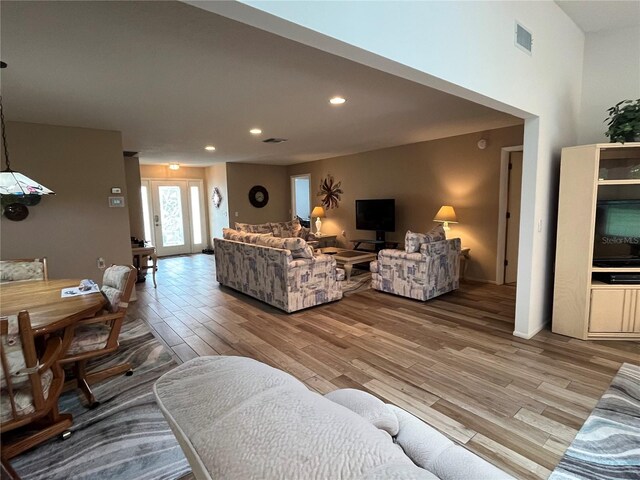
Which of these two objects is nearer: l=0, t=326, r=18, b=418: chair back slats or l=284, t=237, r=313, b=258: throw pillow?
l=0, t=326, r=18, b=418: chair back slats

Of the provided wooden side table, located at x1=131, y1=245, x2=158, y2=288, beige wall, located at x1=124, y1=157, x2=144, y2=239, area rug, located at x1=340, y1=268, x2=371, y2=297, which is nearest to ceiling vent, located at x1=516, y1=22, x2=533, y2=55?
area rug, located at x1=340, y1=268, x2=371, y2=297

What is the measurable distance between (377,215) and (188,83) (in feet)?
14.9

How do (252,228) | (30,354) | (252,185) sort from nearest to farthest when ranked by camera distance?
(30,354) → (252,228) → (252,185)

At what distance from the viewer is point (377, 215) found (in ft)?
21.7

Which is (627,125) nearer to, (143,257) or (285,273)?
(285,273)

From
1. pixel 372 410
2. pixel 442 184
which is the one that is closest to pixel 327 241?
pixel 442 184

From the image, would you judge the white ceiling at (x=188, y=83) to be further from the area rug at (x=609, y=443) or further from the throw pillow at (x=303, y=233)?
the area rug at (x=609, y=443)

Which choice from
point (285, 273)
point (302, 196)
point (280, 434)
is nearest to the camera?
point (280, 434)

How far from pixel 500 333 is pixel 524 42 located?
2.70 metres

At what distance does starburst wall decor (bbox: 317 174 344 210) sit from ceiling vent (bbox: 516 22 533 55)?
517cm

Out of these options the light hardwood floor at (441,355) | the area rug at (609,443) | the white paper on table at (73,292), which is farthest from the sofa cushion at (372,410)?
the white paper on table at (73,292)

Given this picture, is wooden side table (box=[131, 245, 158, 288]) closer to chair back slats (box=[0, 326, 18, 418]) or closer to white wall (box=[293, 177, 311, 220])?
chair back slats (box=[0, 326, 18, 418])

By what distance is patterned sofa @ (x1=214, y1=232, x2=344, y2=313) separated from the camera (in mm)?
4043

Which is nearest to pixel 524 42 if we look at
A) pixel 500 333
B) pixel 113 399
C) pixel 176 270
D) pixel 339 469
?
pixel 500 333
